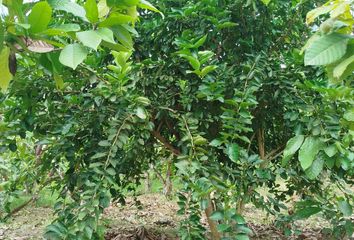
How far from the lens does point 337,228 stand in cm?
185

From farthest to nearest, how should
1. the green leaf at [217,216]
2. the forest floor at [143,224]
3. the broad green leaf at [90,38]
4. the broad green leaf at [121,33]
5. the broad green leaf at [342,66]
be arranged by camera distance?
the forest floor at [143,224] < the green leaf at [217,216] < the broad green leaf at [121,33] < the broad green leaf at [90,38] < the broad green leaf at [342,66]

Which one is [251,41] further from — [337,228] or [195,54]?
[337,228]

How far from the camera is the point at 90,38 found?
76 centimetres

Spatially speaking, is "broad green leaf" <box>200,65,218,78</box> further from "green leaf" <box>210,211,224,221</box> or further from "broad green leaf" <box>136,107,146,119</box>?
"green leaf" <box>210,211,224,221</box>

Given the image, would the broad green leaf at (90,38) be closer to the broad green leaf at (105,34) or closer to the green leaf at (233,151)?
the broad green leaf at (105,34)

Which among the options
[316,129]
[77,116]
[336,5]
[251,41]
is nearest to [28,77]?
[77,116]

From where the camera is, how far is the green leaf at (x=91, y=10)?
0.80m

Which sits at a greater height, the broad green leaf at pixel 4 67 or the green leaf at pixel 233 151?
the broad green leaf at pixel 4 67

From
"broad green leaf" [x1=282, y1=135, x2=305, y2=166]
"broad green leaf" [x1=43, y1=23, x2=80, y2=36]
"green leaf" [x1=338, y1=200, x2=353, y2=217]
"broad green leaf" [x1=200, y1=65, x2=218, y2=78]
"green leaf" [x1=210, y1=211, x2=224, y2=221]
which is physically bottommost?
"green leaf" [x1=338, y1=200, x2=353, y2=217]

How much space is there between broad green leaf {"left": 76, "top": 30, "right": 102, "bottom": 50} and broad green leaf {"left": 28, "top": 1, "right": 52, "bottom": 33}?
0.22ft

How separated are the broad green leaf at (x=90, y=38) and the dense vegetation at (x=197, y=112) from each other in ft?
1.22

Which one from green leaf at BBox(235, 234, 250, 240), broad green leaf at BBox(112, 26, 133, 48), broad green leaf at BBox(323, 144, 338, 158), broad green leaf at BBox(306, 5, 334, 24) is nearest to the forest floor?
green leaf at BBox(235, 234, 250, 240)

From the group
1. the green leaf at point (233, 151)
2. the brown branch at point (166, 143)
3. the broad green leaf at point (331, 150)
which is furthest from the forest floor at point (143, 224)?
the broad green leaf at point (331, 150)

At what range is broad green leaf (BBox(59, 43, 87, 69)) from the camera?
2.45ft
